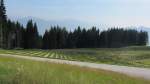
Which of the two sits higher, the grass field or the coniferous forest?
the coniferous forest

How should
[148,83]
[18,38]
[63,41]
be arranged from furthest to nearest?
[63,41] → [18,38] → [148,83]

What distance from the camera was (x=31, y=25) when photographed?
434 ft

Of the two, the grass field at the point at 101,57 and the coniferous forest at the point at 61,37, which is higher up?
the coniferous forest at the point at 61,37

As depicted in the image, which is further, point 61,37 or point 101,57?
point 61,37

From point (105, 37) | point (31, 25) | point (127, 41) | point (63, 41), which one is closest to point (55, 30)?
point (63, 41)

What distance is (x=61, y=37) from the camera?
14125 cm

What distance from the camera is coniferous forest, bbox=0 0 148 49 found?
124325mm

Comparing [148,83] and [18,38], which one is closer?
[148,83]

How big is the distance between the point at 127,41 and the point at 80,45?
29.8 metres

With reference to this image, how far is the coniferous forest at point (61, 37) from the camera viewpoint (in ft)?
408

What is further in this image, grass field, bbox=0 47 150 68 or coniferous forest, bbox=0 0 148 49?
coniferous forest, bbox=0 0 148 49

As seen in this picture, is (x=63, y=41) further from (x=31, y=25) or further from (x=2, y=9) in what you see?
(x=2, y=9)

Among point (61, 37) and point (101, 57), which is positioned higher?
point (61, 37)

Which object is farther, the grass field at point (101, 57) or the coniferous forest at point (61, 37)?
the coniferous forest at point (61, 37)
